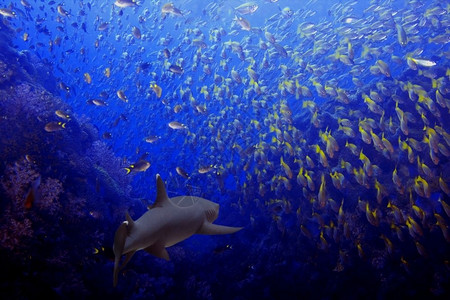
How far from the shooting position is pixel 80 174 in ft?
24.8

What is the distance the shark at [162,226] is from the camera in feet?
5.77

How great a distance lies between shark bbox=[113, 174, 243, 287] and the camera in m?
1.76

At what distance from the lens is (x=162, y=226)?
6.22 ft

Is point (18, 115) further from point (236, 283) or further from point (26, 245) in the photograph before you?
point (236, 283)

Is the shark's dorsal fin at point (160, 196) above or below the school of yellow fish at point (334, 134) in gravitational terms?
above

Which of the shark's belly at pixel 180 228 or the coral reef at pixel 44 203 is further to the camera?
the coral reef at pixel 44 203

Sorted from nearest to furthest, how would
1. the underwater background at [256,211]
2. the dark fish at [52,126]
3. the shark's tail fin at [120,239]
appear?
the shark's tail fin at [120,239], the underwater background at [256,211], the dark fish at [52,126]

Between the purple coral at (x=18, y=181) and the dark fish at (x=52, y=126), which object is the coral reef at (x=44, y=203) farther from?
the dark fish at (x=52, y=126)

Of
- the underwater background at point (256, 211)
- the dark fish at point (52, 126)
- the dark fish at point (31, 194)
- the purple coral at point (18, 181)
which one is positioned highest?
the dark fish at point (52, 126)

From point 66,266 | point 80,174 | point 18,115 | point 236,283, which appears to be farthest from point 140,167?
point 236,283

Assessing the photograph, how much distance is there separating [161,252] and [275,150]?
8579mm

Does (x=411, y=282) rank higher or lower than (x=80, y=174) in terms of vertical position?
lower

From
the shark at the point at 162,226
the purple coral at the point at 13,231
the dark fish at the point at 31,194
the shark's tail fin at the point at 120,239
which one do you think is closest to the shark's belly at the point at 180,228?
the shark at the point at 162,226

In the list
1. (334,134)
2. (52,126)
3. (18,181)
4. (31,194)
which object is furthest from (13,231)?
(334,134)
